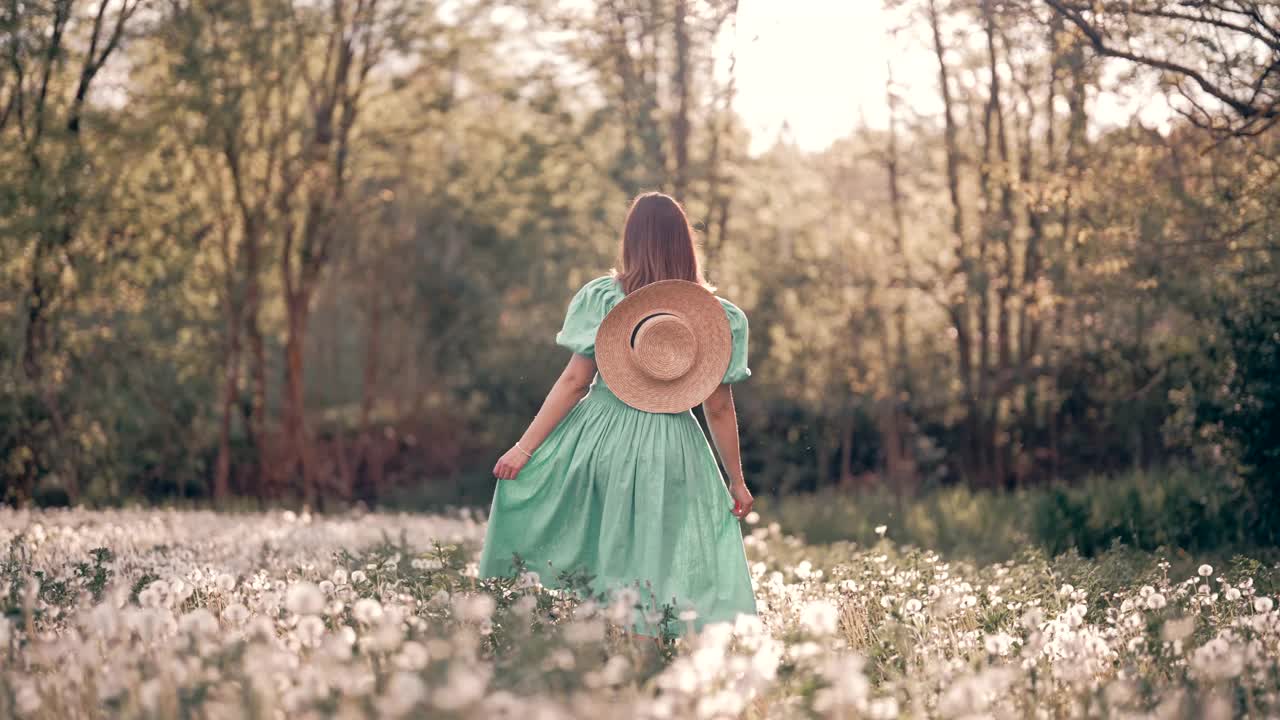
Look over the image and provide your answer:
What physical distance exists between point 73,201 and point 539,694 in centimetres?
912

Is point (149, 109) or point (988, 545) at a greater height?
point (149, 109)

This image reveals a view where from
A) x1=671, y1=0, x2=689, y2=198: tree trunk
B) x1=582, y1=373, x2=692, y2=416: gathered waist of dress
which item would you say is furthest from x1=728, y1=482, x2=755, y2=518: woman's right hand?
x1=671, y1=0, x2=689, y2=198: tree trunk

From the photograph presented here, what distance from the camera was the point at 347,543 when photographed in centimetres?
738

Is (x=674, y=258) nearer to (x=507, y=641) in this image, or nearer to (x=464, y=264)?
(x=507, y=641)

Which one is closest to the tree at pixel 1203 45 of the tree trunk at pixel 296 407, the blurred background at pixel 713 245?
the blurred background at pixel 713 245

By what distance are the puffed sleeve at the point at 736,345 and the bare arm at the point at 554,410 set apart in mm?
632

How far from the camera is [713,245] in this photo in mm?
13789

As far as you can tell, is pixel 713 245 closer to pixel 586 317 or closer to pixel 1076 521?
pixel 1076 521

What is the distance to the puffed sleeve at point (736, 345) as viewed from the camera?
513 centimetres

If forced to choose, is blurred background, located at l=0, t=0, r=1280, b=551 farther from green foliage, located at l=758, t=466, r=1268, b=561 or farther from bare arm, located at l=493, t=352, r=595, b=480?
bare arm, located at l=493, t=352, r=595, b=480

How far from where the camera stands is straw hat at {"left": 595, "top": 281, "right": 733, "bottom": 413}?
502cm

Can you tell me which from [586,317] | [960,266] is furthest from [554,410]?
[960,266]

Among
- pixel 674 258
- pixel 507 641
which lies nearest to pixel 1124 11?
pixel 674 258

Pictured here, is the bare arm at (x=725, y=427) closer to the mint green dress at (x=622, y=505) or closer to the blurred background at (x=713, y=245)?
the mint green dress at (x=622, y=505)
